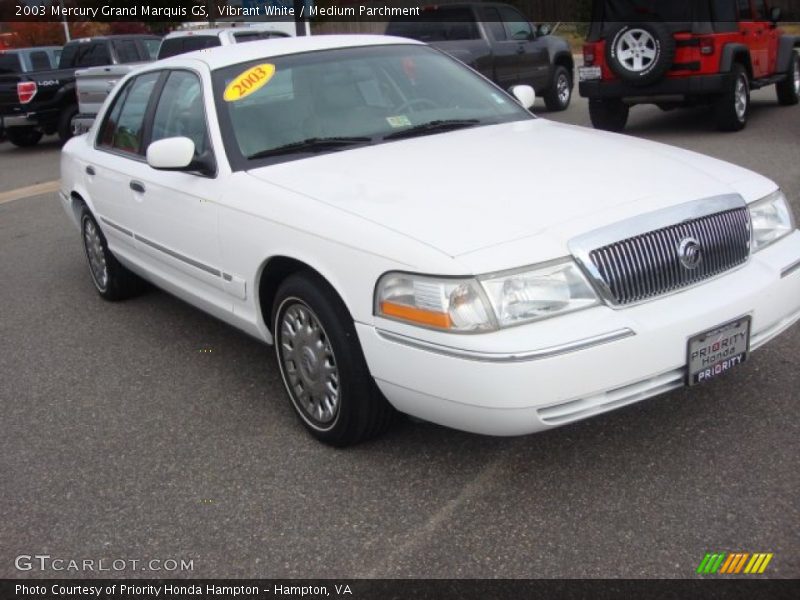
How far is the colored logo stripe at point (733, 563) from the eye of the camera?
2.76 metres

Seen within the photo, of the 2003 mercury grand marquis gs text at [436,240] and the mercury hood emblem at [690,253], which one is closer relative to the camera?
the 2003 mercury grand marquis gs text at [436,240]

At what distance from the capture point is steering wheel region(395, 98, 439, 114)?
4496 mm

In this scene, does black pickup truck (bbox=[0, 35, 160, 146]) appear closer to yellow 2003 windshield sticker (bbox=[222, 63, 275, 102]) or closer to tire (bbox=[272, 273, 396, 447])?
yellow 2003 windshield sticker (bbox=[222, 63, 275, 102])

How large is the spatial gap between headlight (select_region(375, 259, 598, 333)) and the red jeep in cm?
776

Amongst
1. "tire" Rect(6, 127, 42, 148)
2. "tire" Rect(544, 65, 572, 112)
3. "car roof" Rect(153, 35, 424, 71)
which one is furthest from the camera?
"tire" Rect(6, 127, 42, 148)

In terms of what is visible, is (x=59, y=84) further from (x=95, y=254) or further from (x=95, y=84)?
(x=95, y=254)

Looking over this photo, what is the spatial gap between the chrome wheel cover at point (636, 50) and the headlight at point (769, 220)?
22.1ft

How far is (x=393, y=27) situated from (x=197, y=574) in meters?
11.8

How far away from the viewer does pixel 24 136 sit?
1691cm

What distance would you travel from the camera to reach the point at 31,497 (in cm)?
358

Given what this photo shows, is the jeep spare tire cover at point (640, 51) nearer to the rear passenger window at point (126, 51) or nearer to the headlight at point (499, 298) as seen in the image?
the headlight at point (499, 298)

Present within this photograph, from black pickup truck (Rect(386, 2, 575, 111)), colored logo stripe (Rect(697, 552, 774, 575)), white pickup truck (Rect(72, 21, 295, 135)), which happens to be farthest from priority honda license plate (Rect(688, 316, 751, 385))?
white pickup truck (Rect(72, 21, 295, 135))

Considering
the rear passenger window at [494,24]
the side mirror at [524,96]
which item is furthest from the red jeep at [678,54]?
the side mirror at [524,96]
